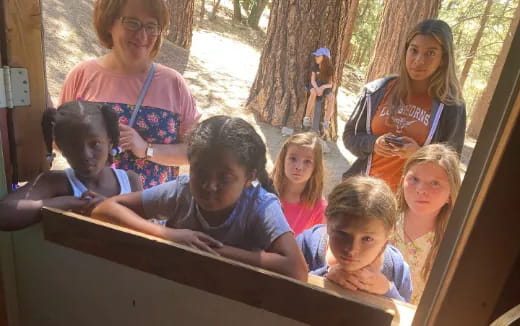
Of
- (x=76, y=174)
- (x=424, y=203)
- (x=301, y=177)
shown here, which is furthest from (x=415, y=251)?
(x=76, y=174)

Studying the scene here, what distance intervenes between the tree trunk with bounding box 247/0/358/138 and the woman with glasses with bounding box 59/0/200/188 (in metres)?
0.25

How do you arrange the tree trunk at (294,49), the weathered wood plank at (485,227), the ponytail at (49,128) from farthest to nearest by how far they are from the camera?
the tree trunk at (294,49) < the ponytail at (49,128) < the weathered wood plank at (485,227)

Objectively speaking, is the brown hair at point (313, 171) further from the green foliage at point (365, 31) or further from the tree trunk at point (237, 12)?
the tree trunk at point (237, 12)

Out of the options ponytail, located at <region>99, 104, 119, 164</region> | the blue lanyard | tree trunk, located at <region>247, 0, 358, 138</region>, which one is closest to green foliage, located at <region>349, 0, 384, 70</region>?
tree trunk, located at <region>247, 0, 358, 138</region>

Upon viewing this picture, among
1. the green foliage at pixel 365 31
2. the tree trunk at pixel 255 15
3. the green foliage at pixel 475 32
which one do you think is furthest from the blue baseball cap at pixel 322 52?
the green foliage at pixel 475 32

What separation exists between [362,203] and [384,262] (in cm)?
17

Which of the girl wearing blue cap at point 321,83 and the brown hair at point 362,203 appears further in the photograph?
the girl wearing blue cap at point 321,83

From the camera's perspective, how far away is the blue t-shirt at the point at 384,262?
0.94 meters

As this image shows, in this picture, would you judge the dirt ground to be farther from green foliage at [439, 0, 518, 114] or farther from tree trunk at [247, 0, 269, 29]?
green foliage at [439, 0, 518, 114]

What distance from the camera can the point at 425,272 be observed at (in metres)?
0.97

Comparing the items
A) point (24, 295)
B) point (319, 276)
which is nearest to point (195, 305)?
point (319, 276)

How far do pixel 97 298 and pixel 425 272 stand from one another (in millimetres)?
946

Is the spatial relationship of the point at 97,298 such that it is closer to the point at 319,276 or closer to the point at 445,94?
the point at 319,276

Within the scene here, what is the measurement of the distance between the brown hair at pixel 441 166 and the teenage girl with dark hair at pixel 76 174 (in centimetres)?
77
